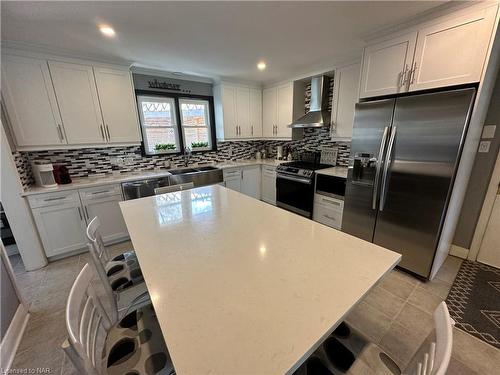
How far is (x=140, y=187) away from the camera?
9.47 ft

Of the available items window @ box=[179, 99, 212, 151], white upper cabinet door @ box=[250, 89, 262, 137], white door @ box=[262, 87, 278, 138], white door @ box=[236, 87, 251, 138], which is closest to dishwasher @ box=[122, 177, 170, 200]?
window @ box=[179, 99, 212, 151]

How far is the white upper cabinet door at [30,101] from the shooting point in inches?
87.5

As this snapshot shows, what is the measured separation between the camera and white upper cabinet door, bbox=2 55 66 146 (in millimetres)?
2223

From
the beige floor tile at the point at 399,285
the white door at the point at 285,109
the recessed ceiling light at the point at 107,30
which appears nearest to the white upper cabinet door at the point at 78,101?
the recessed ceiling light at the point at 107,30

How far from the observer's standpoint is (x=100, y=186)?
8.71 feet

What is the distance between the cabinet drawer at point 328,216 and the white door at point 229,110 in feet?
6.86

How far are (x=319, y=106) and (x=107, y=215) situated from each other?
3.52m

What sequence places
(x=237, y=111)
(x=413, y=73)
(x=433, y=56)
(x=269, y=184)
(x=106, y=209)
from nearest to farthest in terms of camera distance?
1. (x=433, y=56)
2. (x=413, y=73)
3. (x=106, y=209)
4. (x=237, y=111)
5. (x=269, y=184)

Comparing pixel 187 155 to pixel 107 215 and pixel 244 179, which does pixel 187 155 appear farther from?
pixel 107 215

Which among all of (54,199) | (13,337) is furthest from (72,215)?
(13,337)

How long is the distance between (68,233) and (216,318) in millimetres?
2831

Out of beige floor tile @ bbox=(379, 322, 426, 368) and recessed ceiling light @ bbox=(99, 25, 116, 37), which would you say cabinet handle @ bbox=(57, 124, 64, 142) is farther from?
beige floor tile @ bbox=(379, 322, 426, 368)

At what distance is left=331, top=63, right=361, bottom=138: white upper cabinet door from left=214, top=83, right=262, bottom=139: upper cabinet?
1.66m

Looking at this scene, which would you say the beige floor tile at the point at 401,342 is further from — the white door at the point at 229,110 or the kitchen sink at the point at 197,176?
the white door at the point at 229,110
